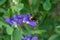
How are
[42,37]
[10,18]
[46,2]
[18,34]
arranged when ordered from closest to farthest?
[18,34], [10,18], [46,2], [42,37]

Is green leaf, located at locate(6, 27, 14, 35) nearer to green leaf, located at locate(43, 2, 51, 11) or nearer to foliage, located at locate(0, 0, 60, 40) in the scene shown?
foliage, located at locate(0, 0, 60, 40)

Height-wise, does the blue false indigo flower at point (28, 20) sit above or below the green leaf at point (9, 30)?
above

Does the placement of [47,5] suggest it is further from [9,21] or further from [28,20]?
[9,21]

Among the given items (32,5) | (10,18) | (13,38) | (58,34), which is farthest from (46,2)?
(13,38)

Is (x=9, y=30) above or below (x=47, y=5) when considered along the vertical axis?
below

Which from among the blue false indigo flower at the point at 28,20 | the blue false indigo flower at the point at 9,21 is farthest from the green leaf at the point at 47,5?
the blue false indigo flower at the point at 9,21

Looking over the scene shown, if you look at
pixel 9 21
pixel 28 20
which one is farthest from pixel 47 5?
pixel 9 21

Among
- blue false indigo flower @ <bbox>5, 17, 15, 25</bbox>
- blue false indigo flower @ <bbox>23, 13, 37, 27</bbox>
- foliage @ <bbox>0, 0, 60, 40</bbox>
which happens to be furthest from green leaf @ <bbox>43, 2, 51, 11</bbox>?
blue false indigo flower @ <bbox>5, 17, 15, 25</bbox>

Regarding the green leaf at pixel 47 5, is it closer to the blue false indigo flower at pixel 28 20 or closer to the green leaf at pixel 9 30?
the blue false indigo flower at pixel 28 20

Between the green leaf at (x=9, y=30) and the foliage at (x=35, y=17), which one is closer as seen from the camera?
the green leaf at (x=9, y=30)

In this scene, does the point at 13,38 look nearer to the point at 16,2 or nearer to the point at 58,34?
the point at 16,2

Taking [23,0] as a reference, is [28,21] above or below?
below
